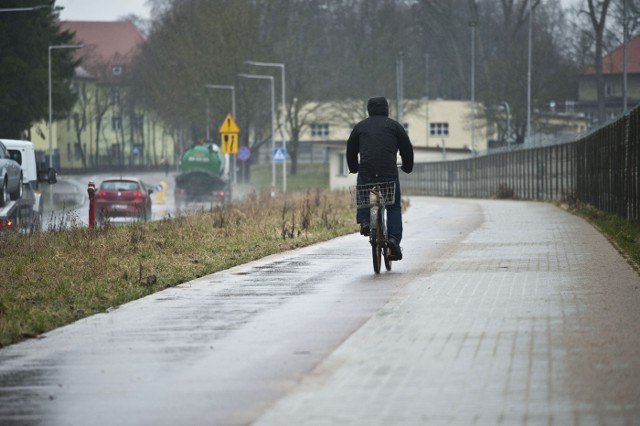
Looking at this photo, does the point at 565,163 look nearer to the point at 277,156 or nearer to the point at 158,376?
the point at 277,156

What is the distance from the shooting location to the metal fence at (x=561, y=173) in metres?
24.8

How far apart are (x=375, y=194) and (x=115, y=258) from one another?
4.09m

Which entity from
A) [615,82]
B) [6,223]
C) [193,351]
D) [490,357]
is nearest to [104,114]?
[615,82]

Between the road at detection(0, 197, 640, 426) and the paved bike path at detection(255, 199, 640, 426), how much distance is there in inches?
0.5

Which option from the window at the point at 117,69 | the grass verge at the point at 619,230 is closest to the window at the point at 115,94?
the window at the point at 117,69

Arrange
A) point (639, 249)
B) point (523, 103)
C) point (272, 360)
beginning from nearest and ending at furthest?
1. point (272, 360)
2. point (639, 249)
3. point (523, 103)

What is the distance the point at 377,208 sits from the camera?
15383mm

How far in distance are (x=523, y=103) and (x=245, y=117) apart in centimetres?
1718

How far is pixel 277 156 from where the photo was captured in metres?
64.7

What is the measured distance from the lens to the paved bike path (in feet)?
22.6

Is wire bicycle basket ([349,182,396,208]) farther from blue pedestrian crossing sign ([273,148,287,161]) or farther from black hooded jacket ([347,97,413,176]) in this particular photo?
blue pedestrian crossing sign ([273,148,287,161])

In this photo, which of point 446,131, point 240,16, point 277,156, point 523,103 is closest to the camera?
point 277,156

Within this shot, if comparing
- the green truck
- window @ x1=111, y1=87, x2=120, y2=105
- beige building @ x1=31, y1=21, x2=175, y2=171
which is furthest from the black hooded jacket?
window @ x1=111, y1=87, x2=120, y2=105

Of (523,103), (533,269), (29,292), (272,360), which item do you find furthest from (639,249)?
(523,103)
